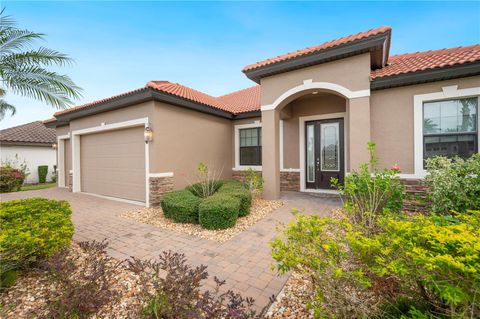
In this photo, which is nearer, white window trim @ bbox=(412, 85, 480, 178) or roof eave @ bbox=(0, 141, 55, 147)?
white window trim @ bbox=(412, 85, 480, 178)

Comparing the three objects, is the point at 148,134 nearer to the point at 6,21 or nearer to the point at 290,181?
the point at 6,21

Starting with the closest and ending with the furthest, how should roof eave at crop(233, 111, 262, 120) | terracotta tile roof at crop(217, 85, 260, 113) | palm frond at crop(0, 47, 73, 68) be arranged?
palm frond at crop(0, 47, 73, 68) < roof eave at crop(233, 111, 262, 120) < terracotta tile roof at crop(217, 85, 260, 113)

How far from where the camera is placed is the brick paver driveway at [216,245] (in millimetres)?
2945

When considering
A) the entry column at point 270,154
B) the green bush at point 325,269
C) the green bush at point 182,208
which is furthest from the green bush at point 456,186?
the green bush at point 182,208

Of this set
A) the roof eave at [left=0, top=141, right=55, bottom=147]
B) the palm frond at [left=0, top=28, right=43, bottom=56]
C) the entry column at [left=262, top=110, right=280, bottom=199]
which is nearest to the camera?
the palm frond at [left=0, top=28, right=43, bottom=56]

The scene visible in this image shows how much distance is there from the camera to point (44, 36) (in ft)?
17.2

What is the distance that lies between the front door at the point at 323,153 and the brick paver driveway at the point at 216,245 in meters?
1.73

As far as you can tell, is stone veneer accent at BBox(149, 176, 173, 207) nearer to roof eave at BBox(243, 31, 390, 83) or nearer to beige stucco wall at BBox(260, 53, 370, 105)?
beige stucco wall at BBox(260, 53, 370, 105)

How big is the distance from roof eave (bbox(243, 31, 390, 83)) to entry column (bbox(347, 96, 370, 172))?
1.36m

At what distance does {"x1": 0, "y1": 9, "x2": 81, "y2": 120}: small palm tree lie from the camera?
5043 mm

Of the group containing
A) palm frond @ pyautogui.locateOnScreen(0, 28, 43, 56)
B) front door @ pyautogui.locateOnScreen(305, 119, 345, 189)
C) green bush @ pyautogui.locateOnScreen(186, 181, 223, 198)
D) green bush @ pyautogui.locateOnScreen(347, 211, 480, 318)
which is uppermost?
palm frond @ pyautogui.locateOnScreen(0, 28, 43, 56)

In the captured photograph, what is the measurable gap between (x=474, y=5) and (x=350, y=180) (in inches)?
249

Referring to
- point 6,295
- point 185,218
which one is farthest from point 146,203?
point 6,295

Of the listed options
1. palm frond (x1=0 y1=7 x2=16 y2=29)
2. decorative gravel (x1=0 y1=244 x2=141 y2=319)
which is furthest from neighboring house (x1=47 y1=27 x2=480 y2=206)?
decorative gravel (x1=0 y1=244 x2=141 y2=319)
